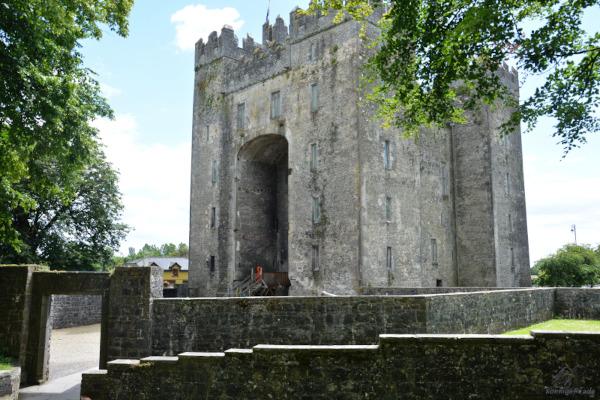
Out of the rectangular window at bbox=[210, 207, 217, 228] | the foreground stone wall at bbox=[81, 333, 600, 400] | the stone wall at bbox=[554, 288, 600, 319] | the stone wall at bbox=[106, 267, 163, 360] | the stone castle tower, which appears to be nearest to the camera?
the foreground stone wall at bbox=[81, 333, 600, 400]

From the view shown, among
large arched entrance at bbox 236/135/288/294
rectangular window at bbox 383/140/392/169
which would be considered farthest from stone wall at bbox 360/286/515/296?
large arched entrance at bbox 236/135/288/294

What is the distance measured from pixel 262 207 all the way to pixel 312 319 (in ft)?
67.8

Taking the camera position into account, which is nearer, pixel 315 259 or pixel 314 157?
pixel 315 259

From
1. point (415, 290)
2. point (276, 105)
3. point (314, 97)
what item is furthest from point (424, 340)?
point (276, 105)

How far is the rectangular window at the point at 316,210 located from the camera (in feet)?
83.3

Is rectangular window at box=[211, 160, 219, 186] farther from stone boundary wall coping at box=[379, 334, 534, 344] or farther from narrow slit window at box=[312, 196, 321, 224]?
stone boundary wall coping at box=[379, 334, 534, 344]

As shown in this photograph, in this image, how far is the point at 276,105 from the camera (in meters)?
28.5

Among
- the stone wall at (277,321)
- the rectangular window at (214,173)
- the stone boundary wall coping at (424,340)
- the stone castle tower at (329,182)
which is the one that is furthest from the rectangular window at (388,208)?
the stone boundary wall coping at (424,340)

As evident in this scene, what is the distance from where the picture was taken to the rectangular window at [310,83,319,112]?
26.1 m

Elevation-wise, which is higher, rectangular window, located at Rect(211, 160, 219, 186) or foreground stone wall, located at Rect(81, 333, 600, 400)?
rectangular window, located at Rect(211, 160, 219, 186)

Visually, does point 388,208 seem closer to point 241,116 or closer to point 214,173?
point 241,116

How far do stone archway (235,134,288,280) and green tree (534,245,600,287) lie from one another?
60.6 ft

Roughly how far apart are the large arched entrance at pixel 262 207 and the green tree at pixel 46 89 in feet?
47.4

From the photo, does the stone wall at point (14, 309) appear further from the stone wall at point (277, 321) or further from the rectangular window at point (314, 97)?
the rectangular window at point (314, 97)
